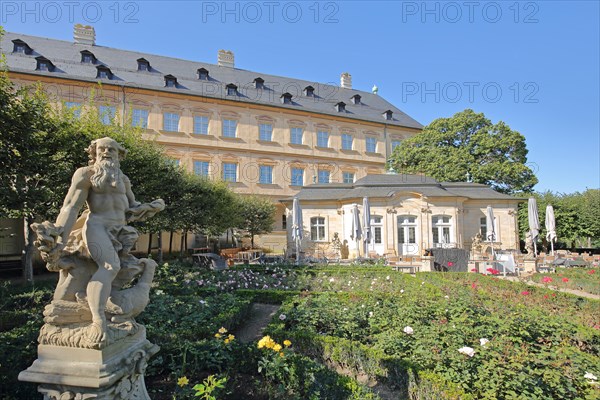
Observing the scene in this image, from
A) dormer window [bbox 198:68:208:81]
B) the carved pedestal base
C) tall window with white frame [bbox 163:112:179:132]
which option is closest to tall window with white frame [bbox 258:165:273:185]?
tall window with white frame [bbox 163:112:179:132]

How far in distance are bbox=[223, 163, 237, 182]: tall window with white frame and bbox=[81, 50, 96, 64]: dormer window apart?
1449 centimetres

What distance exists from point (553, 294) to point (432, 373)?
6509 millimetres

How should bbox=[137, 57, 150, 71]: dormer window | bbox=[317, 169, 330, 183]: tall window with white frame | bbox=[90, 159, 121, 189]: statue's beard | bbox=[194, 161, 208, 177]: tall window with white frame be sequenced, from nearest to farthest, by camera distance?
1. bbox=[90, 159, 121, 189]: statue's beard
2. bbox=[194, 161, 208, 177]: tall window with white frame
3. bbox=[137, 57, 150, 71]: dormer window
4. bbox=[317, 169, 330, 183]: tall window with white frame

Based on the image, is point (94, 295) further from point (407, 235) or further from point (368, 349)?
point (407, 235)

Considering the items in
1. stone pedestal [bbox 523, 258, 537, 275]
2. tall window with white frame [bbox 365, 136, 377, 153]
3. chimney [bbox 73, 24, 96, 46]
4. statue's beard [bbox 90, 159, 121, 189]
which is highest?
chimney [bbox 73, 24, 96, 46]

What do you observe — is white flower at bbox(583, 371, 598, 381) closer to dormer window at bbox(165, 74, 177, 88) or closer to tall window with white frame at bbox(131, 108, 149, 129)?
tall window with white frame at bbox(131, 108, 149, 129)

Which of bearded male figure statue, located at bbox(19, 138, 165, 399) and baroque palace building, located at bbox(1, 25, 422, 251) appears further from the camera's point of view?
baroque palace building, located at bbox(1, 25, 422, 251)

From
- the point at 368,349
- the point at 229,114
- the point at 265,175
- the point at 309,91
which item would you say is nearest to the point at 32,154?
the point at 368,349

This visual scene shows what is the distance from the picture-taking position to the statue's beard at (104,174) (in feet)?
8.97

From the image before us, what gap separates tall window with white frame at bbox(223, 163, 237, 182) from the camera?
2949 centimetres

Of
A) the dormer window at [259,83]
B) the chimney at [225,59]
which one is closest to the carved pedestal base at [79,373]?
the dormer window at [259,83]

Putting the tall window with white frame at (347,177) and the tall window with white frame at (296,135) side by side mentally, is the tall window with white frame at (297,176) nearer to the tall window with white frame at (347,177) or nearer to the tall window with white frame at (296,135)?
the tall window with white frame at (296,135)

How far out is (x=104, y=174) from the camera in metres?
2.77

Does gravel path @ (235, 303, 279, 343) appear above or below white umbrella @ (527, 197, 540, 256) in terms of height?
below
